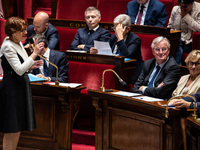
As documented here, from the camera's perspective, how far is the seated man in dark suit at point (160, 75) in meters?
2.63

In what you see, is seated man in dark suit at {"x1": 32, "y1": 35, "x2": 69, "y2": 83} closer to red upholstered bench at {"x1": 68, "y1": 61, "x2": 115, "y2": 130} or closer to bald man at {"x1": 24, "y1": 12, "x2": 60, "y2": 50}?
red upholstered bench at {"x1": 68, "y1": 61, "x2": 115, "y2": 130}

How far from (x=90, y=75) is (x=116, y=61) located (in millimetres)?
253

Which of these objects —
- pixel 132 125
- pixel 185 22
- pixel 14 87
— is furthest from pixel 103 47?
pixel 14 87

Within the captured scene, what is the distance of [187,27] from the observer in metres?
3.68

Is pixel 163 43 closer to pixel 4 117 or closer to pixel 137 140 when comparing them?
pixel 137 140

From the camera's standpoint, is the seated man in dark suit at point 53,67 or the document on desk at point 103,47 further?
the document on desk at point 103,47

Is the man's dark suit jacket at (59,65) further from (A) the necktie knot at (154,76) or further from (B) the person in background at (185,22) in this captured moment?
(B) the person in background at (185,22)

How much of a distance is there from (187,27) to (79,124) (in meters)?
1.41

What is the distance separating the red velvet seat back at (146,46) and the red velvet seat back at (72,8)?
89 cm

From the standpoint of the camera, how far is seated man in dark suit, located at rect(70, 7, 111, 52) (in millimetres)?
3586

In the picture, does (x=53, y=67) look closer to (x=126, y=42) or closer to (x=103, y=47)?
(x=103, y=47)

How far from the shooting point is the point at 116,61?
3045 mm

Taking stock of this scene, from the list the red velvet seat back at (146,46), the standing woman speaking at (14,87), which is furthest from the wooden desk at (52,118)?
the red velvet seat back at (146,46)

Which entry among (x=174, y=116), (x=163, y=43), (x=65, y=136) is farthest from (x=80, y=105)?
(x=174, y=116)
